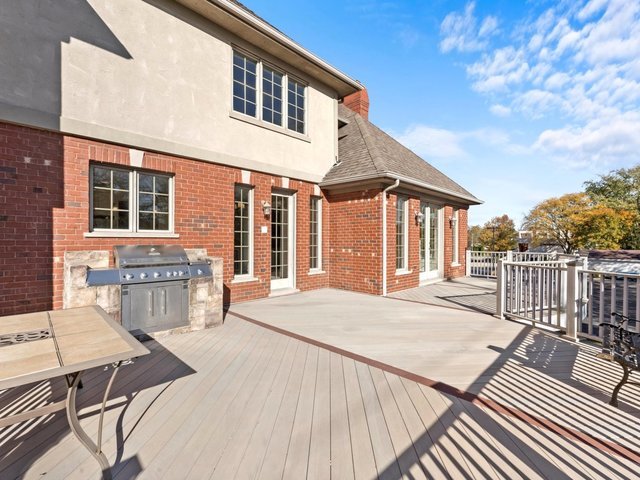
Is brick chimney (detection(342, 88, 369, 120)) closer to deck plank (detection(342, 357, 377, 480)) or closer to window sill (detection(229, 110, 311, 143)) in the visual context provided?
window sill (detection(229, 110, 311, 143))

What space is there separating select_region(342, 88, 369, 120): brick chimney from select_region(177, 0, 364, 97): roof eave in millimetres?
3538

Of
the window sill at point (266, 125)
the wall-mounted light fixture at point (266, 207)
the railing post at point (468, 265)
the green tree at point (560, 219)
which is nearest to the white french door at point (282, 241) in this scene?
the wall-mounted light fixture at point (266, 207)

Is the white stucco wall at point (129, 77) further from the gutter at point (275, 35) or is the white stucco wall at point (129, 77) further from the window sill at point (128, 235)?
the window sill at point (128, 235)

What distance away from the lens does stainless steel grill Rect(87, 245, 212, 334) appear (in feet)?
→ 13.9

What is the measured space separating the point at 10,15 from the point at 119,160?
2.25 metres

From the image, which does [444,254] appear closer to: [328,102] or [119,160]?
[328,102]

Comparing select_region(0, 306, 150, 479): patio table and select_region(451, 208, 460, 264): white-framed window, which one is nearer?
select_region(0, 306, 150, 479): patio table

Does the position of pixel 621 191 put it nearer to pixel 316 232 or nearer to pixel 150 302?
pixel 316 232

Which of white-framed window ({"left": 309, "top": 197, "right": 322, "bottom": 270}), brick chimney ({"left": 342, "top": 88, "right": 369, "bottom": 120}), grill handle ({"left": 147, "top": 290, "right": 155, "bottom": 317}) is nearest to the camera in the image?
grill handle ({"left": 147, "top": 290, "right": 155, "bottom": 317})

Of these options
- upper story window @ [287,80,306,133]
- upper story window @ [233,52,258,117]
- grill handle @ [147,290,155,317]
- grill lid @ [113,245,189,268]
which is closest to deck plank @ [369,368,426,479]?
grill handle @ [147,290,155,317]

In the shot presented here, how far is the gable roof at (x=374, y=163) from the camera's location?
7.94 m

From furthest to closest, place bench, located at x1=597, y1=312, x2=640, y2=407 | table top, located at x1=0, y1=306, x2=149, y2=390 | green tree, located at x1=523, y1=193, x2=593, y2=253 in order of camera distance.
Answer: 1. green tree, located at x1=523, y1=193, x2=593, y2=253
2. bench, located at x1=597, y1=312, x2=640, y2=407
3. table top, located at x1=0, y1=306, x2=149, y2=390

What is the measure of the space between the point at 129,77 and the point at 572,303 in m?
8.27

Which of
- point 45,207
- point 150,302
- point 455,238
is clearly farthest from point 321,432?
point 455,238
